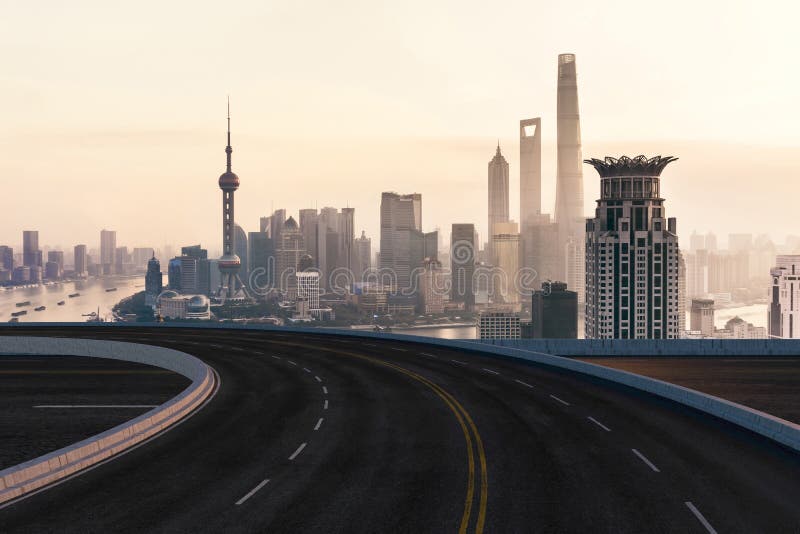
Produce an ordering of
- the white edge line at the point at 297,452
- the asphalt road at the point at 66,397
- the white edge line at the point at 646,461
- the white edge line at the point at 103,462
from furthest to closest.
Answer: the asphalt road at the point at 66,397
the white edge line at the point at 297,452
the white edge line at the point at 646,461
the white edge line at the point at 103,462

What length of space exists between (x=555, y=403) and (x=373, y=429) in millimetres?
7995

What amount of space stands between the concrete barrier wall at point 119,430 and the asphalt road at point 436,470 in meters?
0.59

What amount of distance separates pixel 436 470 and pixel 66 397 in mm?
20084

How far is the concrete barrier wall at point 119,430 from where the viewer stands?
16.8 metres

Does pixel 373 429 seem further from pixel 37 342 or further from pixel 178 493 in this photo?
pixel 37 342

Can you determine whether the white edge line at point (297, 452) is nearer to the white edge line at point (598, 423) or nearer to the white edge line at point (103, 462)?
the white edge line at point (103, 462)

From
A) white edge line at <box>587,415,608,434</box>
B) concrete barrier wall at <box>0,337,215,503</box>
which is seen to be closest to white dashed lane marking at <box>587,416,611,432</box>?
A: white edge line at <box>587,415,608,434</box>

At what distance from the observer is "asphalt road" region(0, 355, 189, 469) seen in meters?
22.9

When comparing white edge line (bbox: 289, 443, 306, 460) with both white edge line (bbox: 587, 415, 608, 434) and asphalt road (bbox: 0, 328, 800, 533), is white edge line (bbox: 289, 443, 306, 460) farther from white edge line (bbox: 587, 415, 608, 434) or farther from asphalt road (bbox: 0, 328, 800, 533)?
white edge line (bbox: 587, 415, 608, 434)

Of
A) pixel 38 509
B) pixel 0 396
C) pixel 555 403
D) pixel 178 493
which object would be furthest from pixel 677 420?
pixel 0 396

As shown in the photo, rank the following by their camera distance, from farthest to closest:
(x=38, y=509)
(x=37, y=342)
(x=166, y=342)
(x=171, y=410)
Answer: (x=166, y=342)
(x=37, y=342)
(x=171, y=410)
(x=38, y=509)

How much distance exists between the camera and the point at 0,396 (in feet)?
102

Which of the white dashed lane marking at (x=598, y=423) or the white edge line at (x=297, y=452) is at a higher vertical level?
the white dashed lane marking at (x=598, y=423)

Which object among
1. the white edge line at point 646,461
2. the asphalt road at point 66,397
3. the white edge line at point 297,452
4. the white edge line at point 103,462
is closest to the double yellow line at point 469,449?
the white edge line at point 646,461
